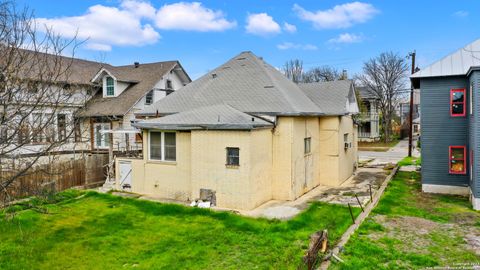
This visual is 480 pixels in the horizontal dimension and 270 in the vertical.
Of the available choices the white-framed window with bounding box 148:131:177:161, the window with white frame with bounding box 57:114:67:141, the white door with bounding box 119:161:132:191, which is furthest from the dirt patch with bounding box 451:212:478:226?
the white door with bounding box 119:161:132:191

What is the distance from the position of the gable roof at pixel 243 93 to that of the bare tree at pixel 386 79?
36121 mm

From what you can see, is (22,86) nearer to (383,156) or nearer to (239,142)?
(239,142)

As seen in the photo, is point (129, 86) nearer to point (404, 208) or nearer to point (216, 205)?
point (216, 205)

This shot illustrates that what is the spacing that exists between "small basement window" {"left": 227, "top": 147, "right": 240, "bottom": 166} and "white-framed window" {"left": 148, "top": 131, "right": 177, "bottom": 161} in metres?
2.75

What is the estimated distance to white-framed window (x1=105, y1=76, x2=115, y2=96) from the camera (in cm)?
2589

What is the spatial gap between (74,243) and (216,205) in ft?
16.7

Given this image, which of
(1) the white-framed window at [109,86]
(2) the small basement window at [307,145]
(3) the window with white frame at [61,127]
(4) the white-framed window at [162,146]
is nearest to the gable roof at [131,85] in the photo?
(1) the white-framed window at [109,86]

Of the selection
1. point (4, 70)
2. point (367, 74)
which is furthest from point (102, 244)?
point (367, 74)

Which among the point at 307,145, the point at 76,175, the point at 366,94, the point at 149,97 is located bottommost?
the point at 76,175

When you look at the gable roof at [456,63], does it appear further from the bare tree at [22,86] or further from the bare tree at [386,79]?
the bare tree at [386,79]

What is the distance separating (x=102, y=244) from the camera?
30.3ft

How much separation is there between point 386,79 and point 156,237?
48.3 meters

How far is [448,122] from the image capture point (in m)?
15.5

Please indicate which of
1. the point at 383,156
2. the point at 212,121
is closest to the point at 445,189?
the point at 212,121
